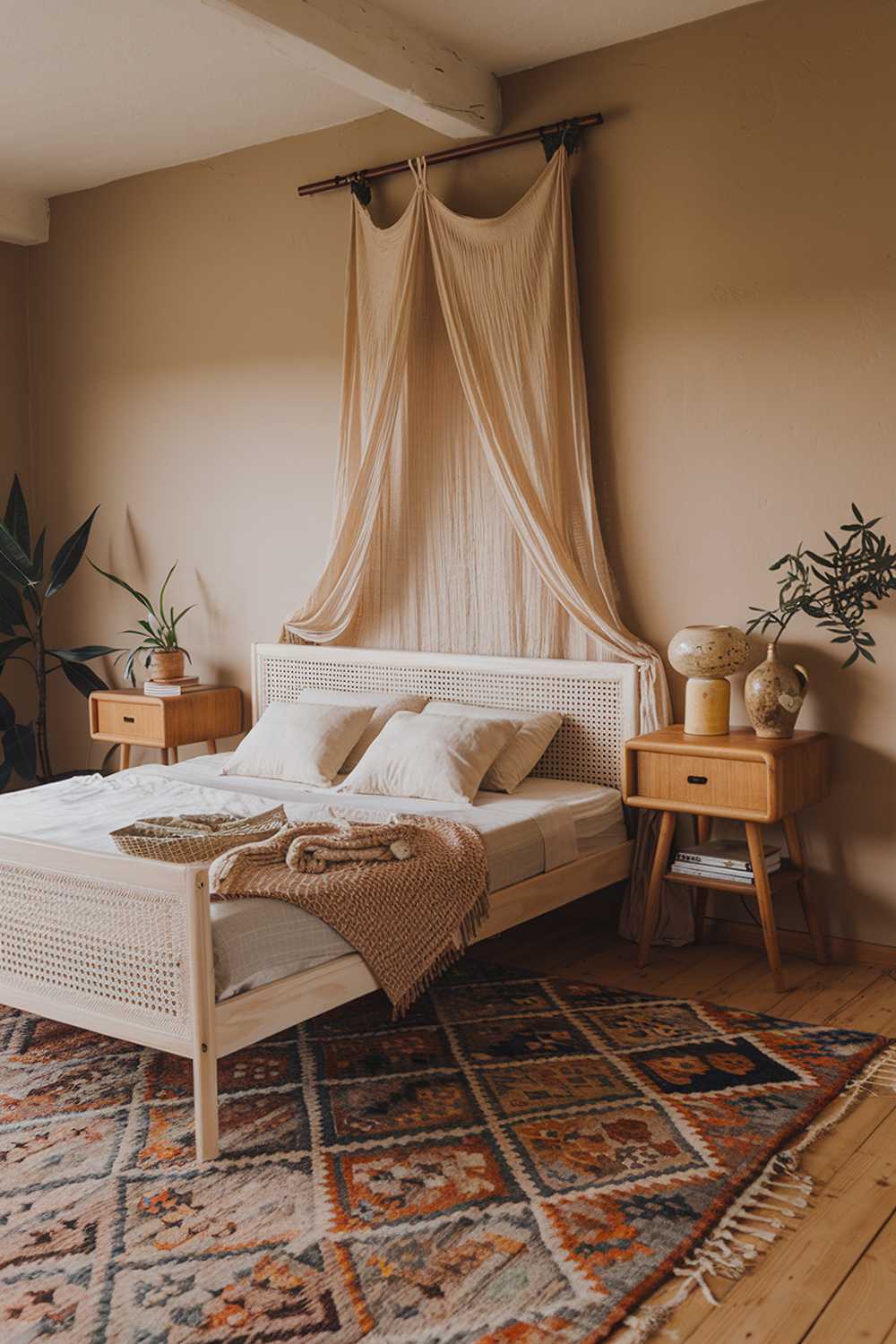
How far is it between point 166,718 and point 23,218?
2.54 metres

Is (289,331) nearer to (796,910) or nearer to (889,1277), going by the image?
(796,910)

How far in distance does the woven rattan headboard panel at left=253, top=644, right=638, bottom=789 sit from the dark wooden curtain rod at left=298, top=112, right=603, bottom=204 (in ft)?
5.78

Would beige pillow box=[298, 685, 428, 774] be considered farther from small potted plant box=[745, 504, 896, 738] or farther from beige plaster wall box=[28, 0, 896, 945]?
small potted plant box=[745, 504, 896, 738]

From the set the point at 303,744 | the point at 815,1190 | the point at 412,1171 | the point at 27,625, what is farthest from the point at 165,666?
the point at 815,1190

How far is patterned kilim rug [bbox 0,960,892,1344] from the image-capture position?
2182 millimetres

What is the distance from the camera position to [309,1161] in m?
2.69

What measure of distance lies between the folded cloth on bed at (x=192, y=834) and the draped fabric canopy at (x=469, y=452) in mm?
1377

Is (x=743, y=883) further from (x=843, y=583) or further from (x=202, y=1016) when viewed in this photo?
(x=202, y=1016)

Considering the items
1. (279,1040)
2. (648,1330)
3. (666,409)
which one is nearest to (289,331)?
(666,409)

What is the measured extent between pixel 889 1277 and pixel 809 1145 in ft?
1.66

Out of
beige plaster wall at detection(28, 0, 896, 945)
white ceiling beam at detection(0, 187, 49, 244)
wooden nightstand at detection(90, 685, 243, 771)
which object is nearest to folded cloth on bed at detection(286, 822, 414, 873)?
beige plaster wall at detection(28, 0, 896, 945)

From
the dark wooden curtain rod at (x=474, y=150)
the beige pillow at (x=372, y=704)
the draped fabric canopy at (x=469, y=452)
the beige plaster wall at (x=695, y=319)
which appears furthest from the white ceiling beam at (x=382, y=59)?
the beige pillow at (x=372, y=704)

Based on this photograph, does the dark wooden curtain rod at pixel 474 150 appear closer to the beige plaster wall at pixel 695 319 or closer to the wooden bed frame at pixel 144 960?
the beige plaster wall at pixel 695 319

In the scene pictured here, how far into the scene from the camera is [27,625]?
580 centimetres
